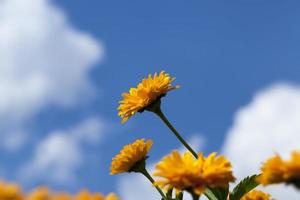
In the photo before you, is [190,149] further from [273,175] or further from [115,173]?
[273,175]

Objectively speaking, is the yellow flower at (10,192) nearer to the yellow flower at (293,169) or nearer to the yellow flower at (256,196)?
the yellow flower at (293,169)

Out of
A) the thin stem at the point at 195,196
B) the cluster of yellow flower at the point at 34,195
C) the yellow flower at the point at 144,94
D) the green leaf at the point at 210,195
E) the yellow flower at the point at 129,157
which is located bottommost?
the cluster of yellow flower at the point at 34,195

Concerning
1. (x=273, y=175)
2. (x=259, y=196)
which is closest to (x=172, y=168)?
(x=273, y=175)

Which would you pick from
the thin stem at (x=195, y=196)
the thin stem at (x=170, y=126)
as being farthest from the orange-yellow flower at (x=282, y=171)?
the thin stem at (x=170, y=126)

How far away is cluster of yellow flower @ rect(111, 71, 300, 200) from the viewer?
2.43 meters

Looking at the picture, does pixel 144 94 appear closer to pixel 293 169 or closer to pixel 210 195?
pixel 210 195

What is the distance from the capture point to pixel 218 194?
4.03 m

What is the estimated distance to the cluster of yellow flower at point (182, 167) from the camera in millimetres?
2430

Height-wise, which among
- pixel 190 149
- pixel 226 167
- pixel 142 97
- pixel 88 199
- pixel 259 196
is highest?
pixel 142 97

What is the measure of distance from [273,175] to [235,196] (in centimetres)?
164

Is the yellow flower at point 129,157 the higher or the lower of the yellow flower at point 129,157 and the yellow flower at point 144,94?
the lower

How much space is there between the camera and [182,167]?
101 inches

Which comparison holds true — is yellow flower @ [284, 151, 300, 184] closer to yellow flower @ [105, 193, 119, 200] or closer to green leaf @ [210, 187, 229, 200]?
yellow flower @ [105, 193, 119, 200]

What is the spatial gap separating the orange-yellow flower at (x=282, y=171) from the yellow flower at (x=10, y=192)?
4.57 feet
